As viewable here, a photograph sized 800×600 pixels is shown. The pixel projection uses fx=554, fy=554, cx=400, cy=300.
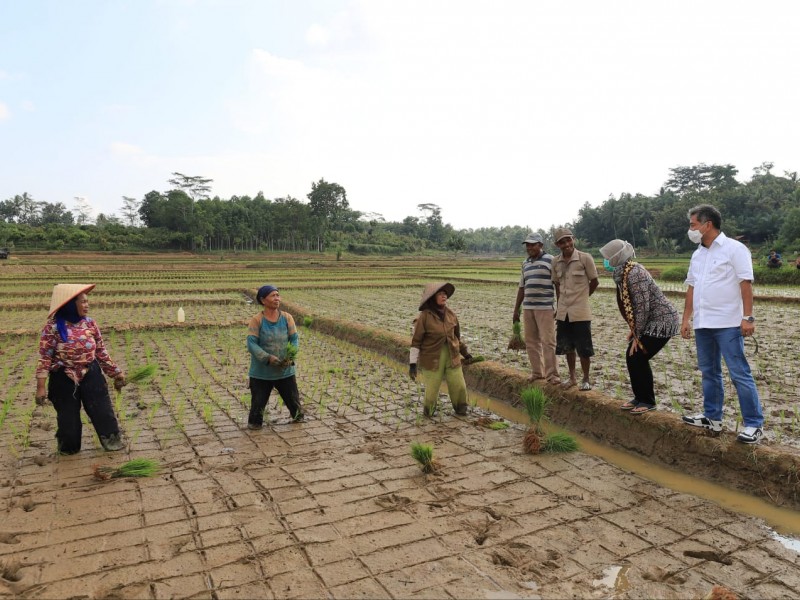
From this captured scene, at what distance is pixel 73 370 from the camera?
421 centimetres

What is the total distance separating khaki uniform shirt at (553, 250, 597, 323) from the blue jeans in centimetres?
120

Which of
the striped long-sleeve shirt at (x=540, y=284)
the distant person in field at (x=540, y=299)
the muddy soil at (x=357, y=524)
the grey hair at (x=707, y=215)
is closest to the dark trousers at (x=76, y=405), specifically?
the muddy soil at (x=357, y=524)

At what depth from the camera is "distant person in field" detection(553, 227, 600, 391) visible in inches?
200

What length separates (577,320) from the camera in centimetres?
509

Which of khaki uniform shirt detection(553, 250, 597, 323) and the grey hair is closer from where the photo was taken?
the grey hair

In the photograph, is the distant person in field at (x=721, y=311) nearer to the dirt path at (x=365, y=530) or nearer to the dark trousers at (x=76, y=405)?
the dirt path at (x=365, y=530)

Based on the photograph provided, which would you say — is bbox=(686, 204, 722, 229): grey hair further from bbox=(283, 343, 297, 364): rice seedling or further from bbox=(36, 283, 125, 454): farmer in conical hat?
bbox=(36, 283, 125, 454): farmer in conical hat

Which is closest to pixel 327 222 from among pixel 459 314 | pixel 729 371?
pixel 459 314

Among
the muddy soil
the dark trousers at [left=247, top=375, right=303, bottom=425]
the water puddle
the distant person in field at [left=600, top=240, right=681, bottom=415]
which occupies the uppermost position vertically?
the distant person in field at [left=600, top=240, right=681, bottom=415]

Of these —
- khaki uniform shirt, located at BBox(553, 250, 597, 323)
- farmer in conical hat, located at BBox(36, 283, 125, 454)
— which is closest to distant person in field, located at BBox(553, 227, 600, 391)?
khaki uniform shirt, located at BBox(553, 250, 597, 323)

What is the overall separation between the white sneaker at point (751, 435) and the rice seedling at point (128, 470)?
Result: 401 centimetres

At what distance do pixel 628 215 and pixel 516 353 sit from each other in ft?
187

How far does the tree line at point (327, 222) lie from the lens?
46906 mm

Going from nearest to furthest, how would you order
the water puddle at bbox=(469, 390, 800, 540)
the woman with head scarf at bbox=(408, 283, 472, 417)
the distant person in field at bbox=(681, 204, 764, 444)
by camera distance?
the water puddle at bbox=(469, 390, 800, 540) < the distant person in field at bbox=(681, 204, 764, 444) < the woman with head scarf at bbox=(408, 283, 472, 417)
